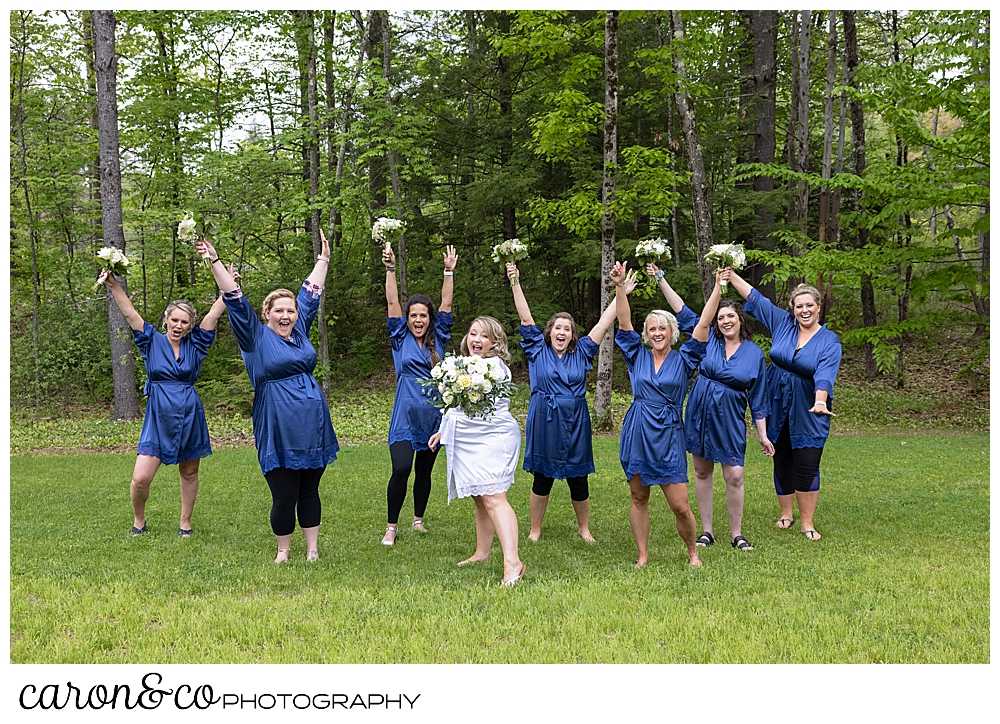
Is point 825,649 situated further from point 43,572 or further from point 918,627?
point 43,572

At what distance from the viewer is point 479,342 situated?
5535 mm

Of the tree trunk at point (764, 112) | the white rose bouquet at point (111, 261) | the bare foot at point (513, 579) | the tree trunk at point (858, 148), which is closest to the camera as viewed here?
the bare foot at point (513, 579)

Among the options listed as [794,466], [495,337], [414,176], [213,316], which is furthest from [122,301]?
[414,176]

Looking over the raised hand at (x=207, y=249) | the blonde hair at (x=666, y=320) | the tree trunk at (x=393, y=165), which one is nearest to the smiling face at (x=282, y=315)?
the raised hand at (x=207, y=249)

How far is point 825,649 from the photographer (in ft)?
13.0

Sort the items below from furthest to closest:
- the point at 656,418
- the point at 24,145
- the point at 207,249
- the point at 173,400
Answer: the point at 24,145 < the point at 173,400 < the point at 656,418 < the point at 207,249

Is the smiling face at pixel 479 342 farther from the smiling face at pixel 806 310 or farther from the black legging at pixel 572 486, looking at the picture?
the smiling face at pixel 806 310

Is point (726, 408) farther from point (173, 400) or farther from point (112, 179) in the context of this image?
point (112, 179)

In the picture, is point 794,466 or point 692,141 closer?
point 794,466

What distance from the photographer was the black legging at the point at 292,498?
5.52 m

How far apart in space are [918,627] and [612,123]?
355 inches

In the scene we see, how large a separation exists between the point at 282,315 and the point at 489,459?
1.78 m

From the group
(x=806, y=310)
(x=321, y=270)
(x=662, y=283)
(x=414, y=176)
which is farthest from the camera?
(x=414, y=176)

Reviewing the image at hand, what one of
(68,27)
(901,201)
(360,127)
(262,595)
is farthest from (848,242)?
(68,27)
